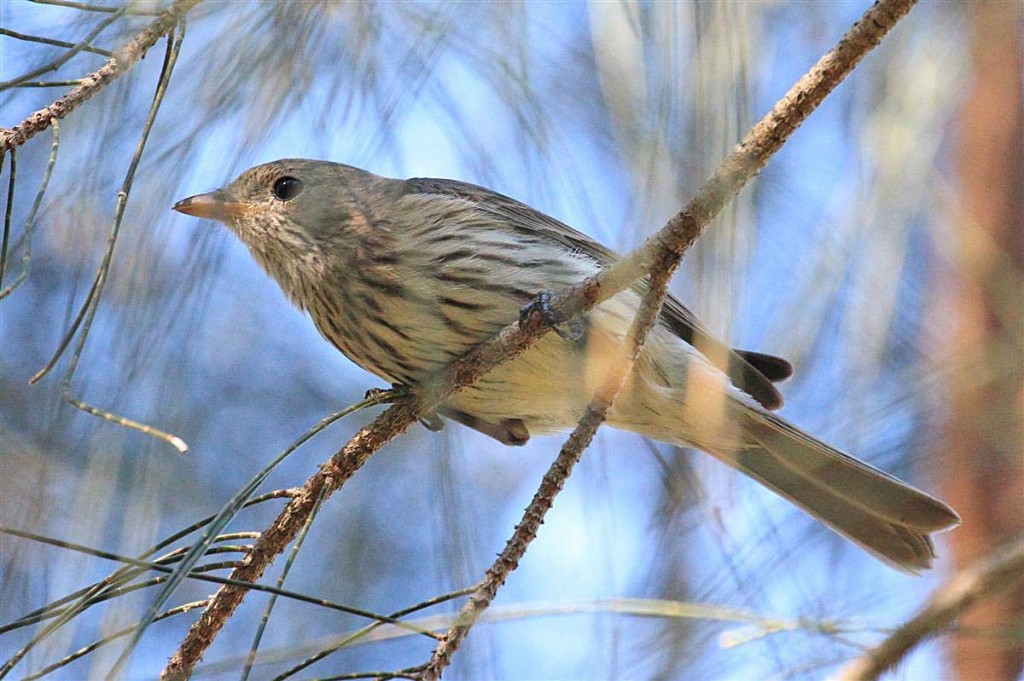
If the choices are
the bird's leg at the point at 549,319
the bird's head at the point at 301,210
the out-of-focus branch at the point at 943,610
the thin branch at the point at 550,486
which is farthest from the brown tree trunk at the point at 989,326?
the bird's head at the point at 301,210

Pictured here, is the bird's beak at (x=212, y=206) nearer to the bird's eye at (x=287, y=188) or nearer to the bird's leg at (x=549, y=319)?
the bird's eye at (x=287, y=188)

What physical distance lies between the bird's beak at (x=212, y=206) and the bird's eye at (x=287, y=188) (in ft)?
0.72

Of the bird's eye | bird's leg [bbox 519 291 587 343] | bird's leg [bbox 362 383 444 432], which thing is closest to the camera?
bird's leg [bbox 519 291 587 343]

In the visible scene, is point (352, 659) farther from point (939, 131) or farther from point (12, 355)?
point (939, 131)

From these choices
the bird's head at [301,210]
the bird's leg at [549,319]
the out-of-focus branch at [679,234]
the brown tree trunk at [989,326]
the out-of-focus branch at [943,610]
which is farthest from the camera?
the bird's head at [301,210]

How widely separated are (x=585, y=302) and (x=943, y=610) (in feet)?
3.64

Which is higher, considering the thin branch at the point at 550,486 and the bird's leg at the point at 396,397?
the bird's leg at the point at 396,397

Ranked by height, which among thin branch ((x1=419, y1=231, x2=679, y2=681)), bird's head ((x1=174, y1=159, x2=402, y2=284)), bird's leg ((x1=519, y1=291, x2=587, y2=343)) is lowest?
thin branch ((x1=419, y1=231, x2=679, y2=681))

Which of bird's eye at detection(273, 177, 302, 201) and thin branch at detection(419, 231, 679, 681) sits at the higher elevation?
bird's eye at detection(273, 177, 302, 201)

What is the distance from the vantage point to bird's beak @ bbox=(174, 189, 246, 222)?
130 inches

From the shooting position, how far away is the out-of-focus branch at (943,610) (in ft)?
4.79

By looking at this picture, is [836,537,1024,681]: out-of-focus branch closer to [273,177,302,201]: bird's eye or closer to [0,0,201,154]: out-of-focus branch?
[0,0,201,154]: out-of-focus branch

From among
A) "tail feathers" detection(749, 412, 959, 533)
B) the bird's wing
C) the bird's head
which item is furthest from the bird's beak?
"tail feathers" detection(749, 412, 959, 533)

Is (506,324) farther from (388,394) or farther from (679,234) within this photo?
(679,234)
